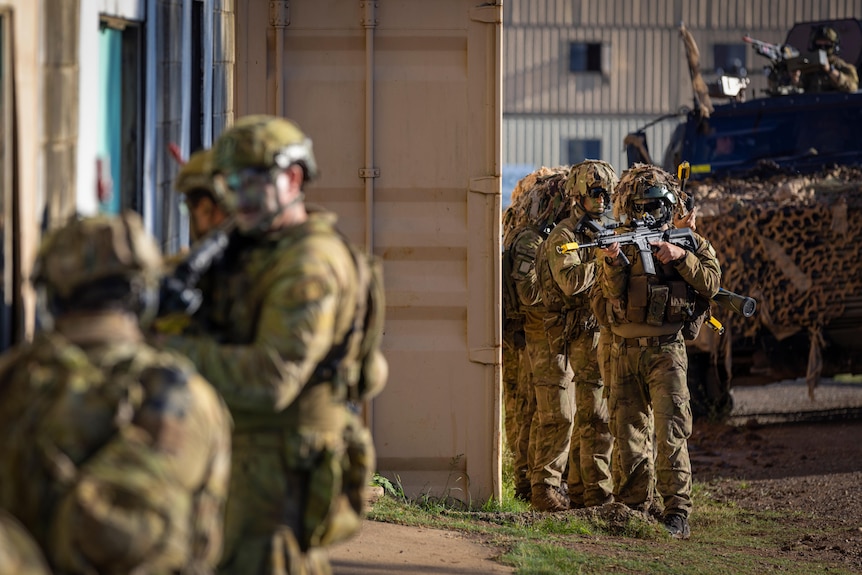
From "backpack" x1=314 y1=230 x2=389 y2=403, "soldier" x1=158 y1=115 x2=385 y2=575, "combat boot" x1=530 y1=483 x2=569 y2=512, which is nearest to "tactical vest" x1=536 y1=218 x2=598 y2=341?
"combat boot" x1=530 y1=483 x2=569 y2=512

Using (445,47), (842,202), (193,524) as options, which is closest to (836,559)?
(445,47)

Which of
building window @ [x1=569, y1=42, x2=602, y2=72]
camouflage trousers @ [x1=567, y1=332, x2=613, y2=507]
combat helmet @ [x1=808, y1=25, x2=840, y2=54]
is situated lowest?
camouflage trousers @ [x1=567, y1=332, x2=613, y2=507]

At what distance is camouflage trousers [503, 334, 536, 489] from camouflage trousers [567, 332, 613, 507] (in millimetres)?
399

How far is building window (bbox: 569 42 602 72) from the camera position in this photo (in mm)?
34000

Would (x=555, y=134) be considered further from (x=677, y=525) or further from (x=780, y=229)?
(x=677, y=525)

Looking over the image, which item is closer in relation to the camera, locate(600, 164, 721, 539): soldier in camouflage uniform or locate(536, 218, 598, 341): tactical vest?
locate(600, 164, 721, 539): soldier in camouflage uniform

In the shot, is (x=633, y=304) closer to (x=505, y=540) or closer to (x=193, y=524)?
(x=505, y=540)

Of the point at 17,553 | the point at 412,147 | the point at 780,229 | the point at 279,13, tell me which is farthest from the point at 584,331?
the point at 17,553

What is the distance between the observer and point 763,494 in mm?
10641

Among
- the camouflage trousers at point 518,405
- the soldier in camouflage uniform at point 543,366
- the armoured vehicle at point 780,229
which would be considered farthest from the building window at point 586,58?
the soldier in camouflage uniform at point 543,366

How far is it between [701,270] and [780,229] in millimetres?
4033

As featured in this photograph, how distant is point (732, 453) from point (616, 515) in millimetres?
3865

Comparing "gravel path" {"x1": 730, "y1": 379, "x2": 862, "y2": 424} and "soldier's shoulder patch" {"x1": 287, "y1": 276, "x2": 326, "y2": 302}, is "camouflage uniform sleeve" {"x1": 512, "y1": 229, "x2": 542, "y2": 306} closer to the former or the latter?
"gravel path" {"x1": 730, "y1": 379, "x2": 862, "y2": 424}

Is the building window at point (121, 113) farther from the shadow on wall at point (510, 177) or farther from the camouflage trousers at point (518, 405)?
the shadow on wall at point (510, 177)
